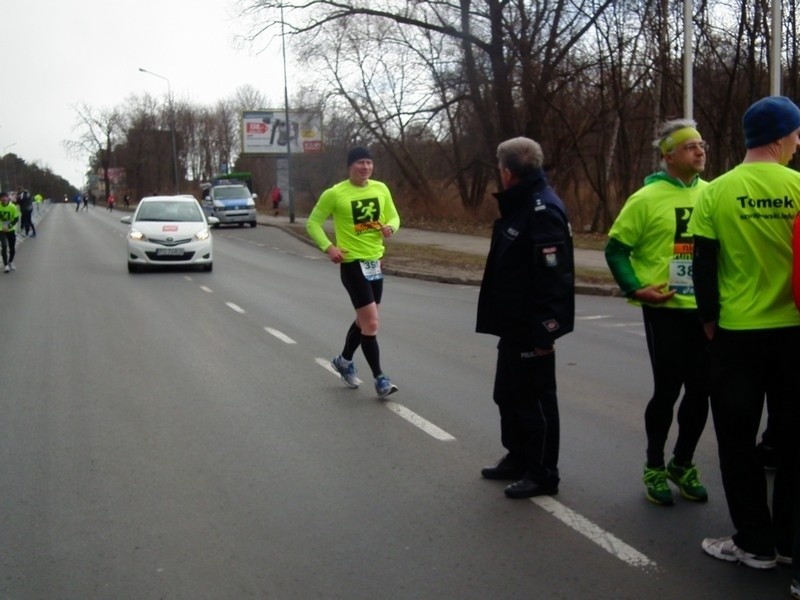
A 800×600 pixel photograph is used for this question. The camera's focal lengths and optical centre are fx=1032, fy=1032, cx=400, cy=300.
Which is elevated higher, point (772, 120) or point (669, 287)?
point (772, 120)

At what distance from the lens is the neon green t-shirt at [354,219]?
806 centimetres

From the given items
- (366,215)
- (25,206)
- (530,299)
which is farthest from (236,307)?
(25,206)

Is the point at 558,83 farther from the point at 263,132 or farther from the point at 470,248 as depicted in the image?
the point at 263,132

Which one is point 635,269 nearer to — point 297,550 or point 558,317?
point 558,317

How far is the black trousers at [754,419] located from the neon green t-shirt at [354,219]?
13.4ft

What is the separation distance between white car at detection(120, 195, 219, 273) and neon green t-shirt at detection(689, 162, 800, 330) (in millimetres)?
18871

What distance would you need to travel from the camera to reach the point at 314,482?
19.3ft

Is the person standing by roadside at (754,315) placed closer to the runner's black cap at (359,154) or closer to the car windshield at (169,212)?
the runner's black cap at (359,154)

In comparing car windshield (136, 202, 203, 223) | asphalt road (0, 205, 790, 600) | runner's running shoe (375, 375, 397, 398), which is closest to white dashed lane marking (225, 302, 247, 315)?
asphalt road (0, 205, 790, 600)

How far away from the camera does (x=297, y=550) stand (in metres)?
4.74

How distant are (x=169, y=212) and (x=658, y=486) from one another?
19.3 m

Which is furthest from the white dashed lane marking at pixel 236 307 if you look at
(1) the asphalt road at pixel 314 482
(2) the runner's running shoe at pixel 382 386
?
(2) the runner's running shoe at pixel 382 386

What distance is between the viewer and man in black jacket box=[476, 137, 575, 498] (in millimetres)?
5145

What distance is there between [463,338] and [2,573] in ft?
26.0
